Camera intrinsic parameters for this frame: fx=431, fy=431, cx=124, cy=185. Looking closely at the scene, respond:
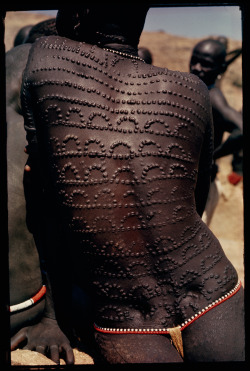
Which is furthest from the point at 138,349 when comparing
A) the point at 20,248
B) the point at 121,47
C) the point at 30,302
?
the point at 121,47

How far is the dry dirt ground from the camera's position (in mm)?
2515

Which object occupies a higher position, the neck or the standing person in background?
the neck

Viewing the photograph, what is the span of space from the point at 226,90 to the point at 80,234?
41.5 feet

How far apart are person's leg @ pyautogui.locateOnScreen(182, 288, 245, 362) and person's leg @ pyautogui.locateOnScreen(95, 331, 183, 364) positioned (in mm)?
83

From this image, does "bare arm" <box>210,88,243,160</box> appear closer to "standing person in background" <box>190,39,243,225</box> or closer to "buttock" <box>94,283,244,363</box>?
"standing person in background" <box>190,39,243,225</box>

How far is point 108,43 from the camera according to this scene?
1989 mm

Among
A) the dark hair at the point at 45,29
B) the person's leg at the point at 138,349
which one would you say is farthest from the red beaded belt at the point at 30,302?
the dark hair at the point at 45,29

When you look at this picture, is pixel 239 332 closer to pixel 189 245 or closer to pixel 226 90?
pixel 189 245

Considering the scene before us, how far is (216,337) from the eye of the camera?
6.22 ft

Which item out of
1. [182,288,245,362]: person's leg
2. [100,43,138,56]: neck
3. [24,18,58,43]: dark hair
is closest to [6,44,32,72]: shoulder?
[24,18,58,43]: dark hair

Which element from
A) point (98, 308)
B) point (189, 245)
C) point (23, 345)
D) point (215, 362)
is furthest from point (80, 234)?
point (23, 345)

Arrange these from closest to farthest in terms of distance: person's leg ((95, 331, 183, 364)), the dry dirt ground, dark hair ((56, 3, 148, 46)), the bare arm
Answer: person's leg ((95, 331, 183, 364)), dark hair ((56, 3, 148, 46)), the dry dirt ground, the bare arm

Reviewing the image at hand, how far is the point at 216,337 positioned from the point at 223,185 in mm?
7494

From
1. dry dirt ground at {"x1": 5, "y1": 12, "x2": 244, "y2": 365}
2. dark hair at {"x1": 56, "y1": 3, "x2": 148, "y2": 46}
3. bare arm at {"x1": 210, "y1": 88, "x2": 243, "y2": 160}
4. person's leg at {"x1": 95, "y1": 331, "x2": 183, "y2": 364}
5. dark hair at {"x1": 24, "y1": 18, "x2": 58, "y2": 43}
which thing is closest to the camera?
person's leg at {"x1": 95, "y1": 331, "x2": 183, "y2": 364}
